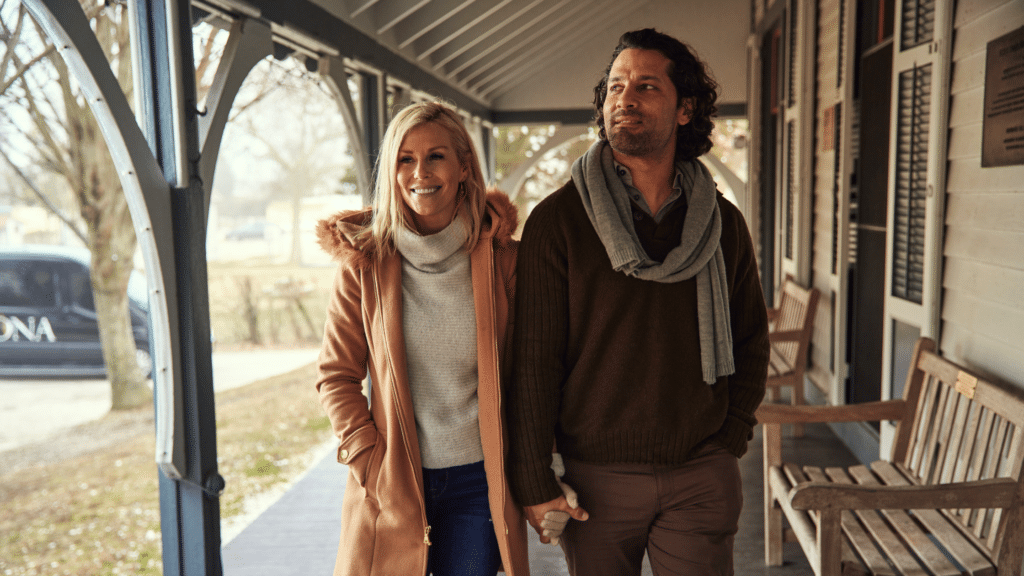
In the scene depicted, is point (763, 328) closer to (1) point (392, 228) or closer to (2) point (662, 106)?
(2) point (662, 106)

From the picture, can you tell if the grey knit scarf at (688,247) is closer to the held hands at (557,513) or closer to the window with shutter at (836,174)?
the held hands at (557,513)

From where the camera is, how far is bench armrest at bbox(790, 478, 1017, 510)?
1.86 m

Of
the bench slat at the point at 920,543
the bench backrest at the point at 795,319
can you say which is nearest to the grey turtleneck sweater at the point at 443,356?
the bench slat at the point at 920,543

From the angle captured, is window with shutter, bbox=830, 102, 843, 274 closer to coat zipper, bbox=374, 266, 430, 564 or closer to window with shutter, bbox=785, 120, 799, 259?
window with shutter, bbox=785, 120, 799, 259

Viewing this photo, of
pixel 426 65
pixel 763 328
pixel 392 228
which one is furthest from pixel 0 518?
pixel 763 328

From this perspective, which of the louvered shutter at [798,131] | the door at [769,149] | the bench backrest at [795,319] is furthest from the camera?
the door at [769,149]

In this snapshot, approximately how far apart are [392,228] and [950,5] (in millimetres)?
2203

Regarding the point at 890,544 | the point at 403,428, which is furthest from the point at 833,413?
the point at 403,428

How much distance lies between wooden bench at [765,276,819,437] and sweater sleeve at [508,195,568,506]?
301cm

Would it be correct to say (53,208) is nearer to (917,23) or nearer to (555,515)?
(555,515)

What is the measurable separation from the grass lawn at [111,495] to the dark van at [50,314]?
0.83 m

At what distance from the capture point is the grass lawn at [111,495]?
621cm

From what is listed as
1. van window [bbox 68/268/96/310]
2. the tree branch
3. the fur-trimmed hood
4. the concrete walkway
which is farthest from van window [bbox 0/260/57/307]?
the fur-trimmed hood

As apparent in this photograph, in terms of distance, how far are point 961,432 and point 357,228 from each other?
1.92 meters
